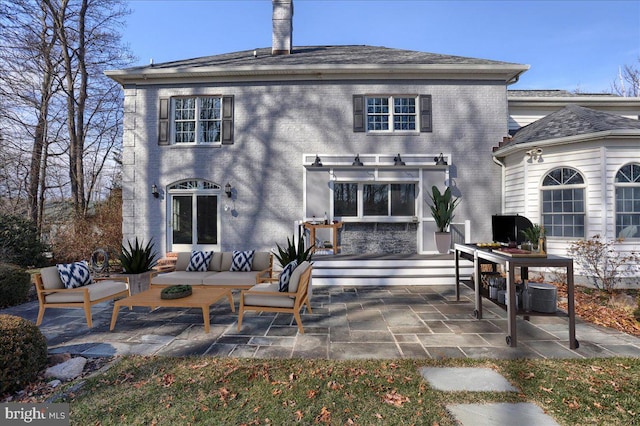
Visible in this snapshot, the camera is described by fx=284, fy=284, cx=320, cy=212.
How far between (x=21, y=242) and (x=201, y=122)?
7460 mm

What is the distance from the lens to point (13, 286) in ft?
20.5

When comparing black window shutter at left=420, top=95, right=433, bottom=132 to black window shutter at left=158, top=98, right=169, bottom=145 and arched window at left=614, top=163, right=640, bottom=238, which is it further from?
black window shutter at left=158, top=98, right=169, bottom=145

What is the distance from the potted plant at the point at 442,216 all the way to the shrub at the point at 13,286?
1071cm

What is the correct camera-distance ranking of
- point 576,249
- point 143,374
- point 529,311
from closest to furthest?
point 143,374 → point 529,311 → point 576,249

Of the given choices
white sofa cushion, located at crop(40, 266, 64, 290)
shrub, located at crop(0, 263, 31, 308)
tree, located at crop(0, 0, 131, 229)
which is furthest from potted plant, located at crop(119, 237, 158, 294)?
tree, located at crop(0, 0, 131, 229)

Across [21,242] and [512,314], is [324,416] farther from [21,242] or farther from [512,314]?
[21,242]

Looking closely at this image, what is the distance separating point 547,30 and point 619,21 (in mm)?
2384

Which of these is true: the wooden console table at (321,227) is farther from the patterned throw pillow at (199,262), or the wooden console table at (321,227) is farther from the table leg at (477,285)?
the table leg at (477,285)

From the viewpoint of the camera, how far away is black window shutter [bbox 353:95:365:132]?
9734mm

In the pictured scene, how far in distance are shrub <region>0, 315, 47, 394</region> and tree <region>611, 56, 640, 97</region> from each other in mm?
33795

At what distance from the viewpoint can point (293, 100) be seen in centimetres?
991

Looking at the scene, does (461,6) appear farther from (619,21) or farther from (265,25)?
(265,25)

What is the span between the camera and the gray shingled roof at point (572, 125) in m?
7.51

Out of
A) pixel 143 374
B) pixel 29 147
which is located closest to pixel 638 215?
pixel 143 374
